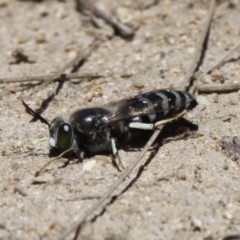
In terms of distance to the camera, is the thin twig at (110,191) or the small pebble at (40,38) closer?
the thin twig at (110,191)

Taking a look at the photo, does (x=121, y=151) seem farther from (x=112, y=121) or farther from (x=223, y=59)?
(x=223, y=59)

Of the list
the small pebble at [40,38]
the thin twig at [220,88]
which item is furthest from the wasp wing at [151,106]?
the small pebble at [40,38]

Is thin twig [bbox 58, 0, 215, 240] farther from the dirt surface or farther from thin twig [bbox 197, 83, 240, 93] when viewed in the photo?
thin twig [bbox 197, 83, 240, 93]

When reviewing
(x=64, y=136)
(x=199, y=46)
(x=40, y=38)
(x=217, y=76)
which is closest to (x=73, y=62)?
(x=40, y=38)

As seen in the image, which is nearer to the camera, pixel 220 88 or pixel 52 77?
pixel 220 88

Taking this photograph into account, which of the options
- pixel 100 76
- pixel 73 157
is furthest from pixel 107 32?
pixel 73 157

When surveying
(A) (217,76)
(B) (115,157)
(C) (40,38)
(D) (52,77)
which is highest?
(A) (217,76)

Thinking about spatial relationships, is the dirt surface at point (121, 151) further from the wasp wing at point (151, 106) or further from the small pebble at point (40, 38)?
the wasp wing at point (151, 106)
